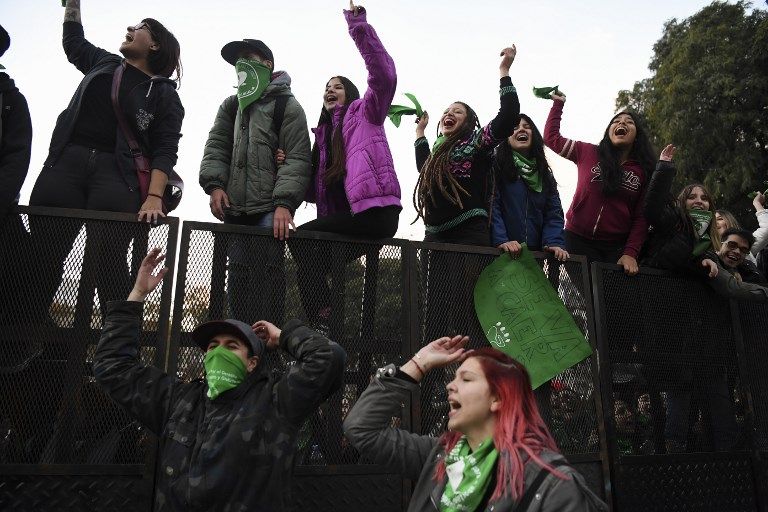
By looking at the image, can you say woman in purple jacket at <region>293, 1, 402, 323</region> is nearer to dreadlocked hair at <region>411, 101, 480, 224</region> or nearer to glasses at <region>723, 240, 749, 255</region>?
dreadlocked hair at <region>411, 101, 480, 224</region>

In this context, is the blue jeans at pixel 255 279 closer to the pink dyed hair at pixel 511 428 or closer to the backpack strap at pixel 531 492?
the pink dyed hair at pixel 511 428

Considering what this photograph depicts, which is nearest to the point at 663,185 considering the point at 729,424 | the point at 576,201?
the point at 576,201

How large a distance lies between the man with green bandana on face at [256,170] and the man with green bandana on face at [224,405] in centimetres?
63

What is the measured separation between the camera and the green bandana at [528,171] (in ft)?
17.1

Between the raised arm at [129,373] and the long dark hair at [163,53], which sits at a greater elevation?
the long dark hair at [163,53]

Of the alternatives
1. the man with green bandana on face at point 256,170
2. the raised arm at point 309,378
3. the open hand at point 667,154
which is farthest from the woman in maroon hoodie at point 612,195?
the raised arm at point 309,378

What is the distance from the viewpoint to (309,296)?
3.90 metres

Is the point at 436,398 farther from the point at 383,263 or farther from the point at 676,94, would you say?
the point at 676,94

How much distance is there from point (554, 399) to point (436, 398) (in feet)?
2.90

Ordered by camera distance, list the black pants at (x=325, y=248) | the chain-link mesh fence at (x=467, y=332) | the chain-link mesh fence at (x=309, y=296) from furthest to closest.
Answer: the chain-link mesh fence at (x=467, y=332) < the black pants at (x=325, y=248) < the chain-link mesh fence at (x=309, y=296)

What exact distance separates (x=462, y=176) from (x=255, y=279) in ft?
5.98

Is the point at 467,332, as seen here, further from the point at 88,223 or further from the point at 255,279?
the point at 88,223

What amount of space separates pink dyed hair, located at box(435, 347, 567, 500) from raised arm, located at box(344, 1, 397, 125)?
227cm

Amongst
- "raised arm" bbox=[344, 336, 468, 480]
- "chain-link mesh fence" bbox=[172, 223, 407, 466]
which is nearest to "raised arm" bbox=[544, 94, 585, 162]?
"chain-link mesh fence" bbox=[172, 223, 407, 466]
